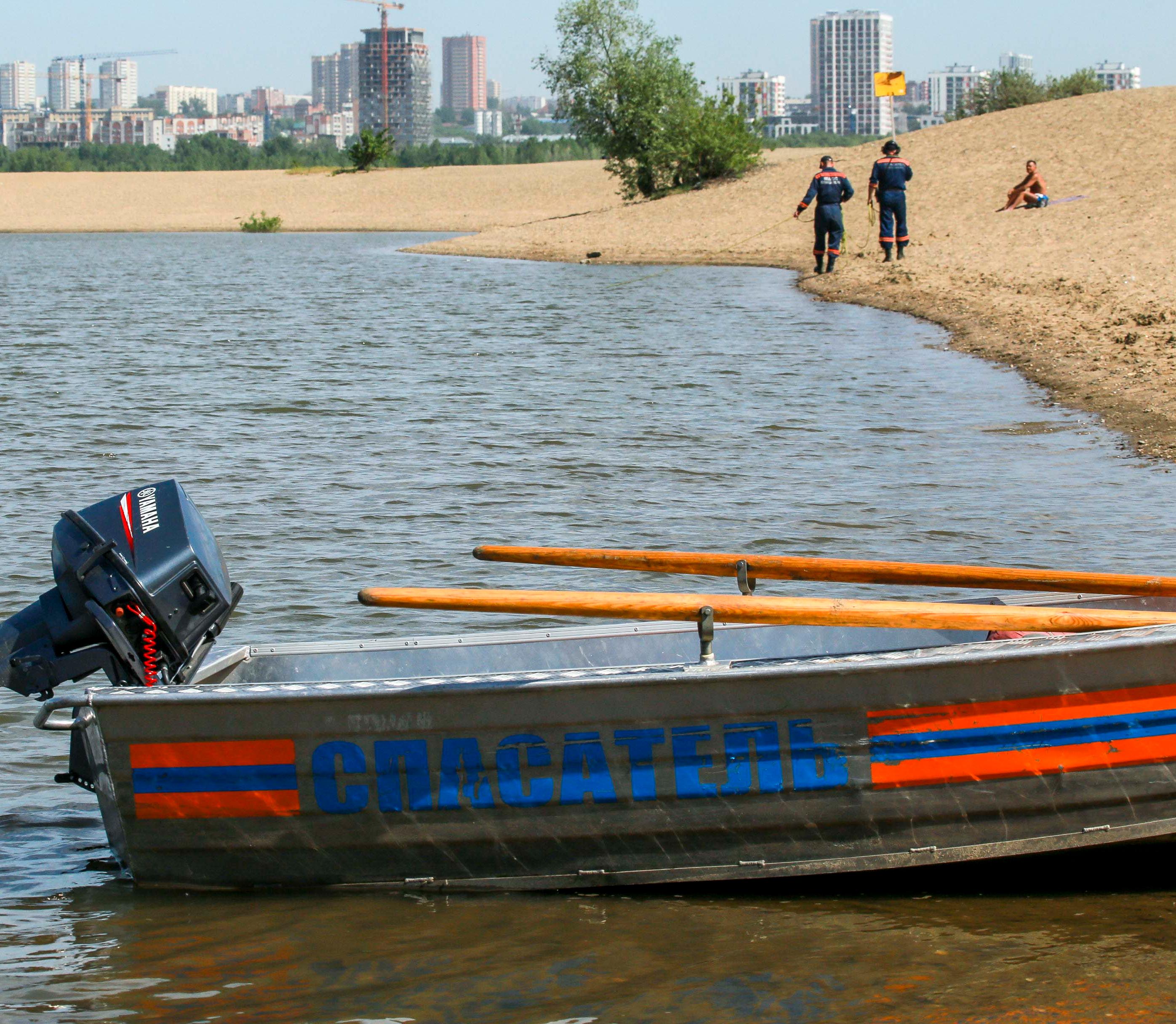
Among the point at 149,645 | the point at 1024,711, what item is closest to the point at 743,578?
the point at 1024,711

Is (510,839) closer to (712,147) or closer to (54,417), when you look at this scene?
(54,417)

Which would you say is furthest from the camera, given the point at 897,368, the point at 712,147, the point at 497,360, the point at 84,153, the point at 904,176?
the point at 84,153

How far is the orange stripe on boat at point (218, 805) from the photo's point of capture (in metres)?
4.48

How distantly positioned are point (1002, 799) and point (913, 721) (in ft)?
1.23

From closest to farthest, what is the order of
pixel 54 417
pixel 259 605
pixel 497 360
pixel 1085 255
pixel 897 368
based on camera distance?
pixel 259 605 < pixel 54 417 < pixel 897 368 < pixel 497 360 < pixel 1085 255

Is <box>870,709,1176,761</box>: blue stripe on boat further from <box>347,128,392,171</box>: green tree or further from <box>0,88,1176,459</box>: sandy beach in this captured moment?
<box>347,128,392,171</box>: green tree

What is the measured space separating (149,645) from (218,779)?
0.53 meters

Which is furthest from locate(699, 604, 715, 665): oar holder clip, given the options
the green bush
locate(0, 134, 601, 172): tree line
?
locate(0, 134, 601, 172): tree line

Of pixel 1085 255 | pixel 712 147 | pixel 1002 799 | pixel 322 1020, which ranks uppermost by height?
pixel 712 147

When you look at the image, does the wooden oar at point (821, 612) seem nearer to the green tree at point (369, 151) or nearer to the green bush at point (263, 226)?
the green bush at point (263, 226)

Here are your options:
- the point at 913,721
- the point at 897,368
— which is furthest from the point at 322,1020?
the point at 897,368

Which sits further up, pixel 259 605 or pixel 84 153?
pixel 84 153

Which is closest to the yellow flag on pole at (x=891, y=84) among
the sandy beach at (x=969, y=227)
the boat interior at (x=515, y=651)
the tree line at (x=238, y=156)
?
the sandy beach at (x=969, y=227)

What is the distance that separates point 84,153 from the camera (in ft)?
356
